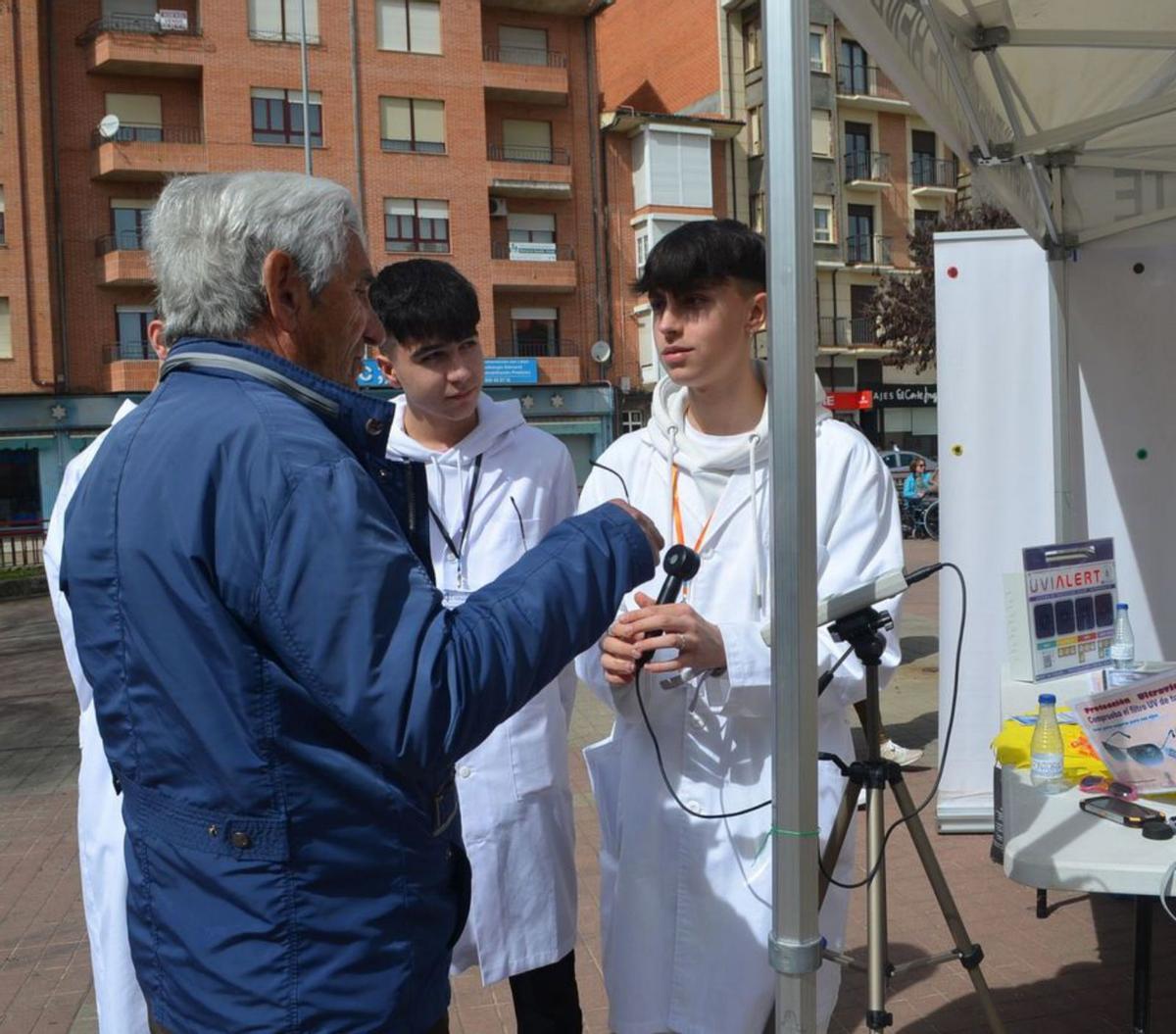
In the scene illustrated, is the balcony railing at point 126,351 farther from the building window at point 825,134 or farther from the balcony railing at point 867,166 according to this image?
the balcony railing at point 867,166

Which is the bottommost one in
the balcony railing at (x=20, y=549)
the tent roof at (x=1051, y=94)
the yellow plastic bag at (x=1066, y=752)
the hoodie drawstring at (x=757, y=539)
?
the balcony railing at (x=20, y=549)

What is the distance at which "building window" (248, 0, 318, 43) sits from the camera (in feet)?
93.8

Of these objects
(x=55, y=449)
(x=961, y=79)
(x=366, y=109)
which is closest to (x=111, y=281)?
(x=55, y=449)

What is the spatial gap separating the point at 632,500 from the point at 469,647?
3.68 feet

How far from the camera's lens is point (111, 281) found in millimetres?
27609

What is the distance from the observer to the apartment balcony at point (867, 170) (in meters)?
35.0

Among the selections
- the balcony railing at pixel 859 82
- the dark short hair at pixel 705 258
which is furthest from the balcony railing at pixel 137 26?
the dark short hair at pixel 705 258

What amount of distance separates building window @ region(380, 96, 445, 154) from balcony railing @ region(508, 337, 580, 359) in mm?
5730

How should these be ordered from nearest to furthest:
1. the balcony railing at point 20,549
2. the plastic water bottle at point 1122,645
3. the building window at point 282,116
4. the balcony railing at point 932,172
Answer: the plastic water bottle at point 1122,645 → the balcony railing at point 20,549 → the building window at point 282,116 → the balcony railing at point 932,172

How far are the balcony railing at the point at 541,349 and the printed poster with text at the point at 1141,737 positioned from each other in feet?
97.4

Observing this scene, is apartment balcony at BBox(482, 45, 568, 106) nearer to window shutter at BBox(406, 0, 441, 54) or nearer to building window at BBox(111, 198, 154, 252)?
window shutter at BBox(406, 0, 441, 54)

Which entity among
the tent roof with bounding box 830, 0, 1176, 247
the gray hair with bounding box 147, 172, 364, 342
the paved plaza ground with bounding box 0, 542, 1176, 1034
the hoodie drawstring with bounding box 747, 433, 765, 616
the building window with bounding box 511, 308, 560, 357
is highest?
the building window with bounding box 511, 308, 560, 357

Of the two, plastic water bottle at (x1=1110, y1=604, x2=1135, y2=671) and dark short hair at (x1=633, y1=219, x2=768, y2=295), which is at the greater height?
dark short hair at (x1=633, y1=219, x2=768, y2=295)

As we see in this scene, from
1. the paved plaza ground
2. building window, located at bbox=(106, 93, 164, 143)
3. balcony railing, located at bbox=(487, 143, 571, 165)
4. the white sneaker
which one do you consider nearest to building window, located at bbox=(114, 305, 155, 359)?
building window, located at bbox=(106, 93, 164, 143)
